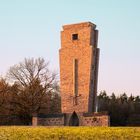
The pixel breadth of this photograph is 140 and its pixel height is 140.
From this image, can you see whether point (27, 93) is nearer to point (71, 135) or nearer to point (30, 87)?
point (30, 87)

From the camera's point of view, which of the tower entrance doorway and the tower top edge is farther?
the tower top edge

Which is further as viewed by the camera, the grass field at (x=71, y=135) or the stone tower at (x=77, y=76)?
the stone tower at (x=77, y=76)

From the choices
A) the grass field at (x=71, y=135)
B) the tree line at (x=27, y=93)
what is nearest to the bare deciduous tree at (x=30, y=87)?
the tree line at (x=27, y=93)

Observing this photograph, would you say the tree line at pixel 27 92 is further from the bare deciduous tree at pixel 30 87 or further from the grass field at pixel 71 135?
the grass field at pixel 71 135

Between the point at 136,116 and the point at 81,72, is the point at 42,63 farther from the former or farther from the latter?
the point at 136,116

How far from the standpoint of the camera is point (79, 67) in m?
38.6

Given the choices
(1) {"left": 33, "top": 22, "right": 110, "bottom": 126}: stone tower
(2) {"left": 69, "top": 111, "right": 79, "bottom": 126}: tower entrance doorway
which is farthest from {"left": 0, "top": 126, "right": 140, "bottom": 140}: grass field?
(2) {"left": 69, "top": 111, "right": 79, "bottom": 126}: tower entrance doorway

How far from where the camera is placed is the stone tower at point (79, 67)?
3781cm

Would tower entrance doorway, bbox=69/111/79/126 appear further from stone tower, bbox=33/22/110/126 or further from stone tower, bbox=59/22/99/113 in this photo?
stone tower, bbox=59/22/99/113

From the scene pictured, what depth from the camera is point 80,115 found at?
3744 cm

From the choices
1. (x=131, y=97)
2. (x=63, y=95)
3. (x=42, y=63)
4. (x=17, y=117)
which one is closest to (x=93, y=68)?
(x=63, y=95)

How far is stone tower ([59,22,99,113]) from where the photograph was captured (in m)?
37.8

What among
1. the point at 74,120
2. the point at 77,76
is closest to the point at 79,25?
the point at 77,76

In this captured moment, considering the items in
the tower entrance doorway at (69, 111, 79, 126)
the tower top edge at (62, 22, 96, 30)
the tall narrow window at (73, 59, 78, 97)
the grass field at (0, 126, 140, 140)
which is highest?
the tower top edge at (62, 22, 96, 30)
